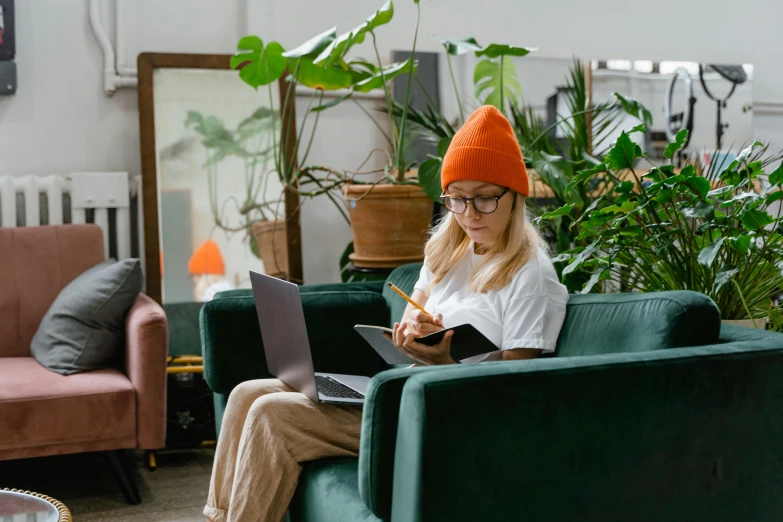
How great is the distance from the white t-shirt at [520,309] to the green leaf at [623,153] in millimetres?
245

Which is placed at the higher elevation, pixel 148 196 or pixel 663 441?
pixel 148 196

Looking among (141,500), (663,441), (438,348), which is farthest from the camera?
(141,500)

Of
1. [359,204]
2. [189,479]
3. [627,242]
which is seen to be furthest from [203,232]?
[627,242]

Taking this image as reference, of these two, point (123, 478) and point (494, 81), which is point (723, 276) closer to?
point (123, 478)

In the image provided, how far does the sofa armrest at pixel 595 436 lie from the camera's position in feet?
3.93

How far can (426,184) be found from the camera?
265 cm

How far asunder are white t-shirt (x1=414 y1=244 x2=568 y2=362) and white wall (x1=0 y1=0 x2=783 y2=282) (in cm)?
179

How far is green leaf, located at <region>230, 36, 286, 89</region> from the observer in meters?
2.93

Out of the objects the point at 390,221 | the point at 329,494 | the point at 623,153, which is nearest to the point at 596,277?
the point at 623,153

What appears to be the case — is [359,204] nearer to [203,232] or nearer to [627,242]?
[203,232]

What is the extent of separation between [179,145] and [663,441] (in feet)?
7.63

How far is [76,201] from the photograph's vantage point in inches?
123

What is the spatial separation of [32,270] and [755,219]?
227cm

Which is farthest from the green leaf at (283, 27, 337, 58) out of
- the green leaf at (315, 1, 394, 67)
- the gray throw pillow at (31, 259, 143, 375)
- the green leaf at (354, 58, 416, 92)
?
the gray throw pillow at (31, 259, 143, 375)
